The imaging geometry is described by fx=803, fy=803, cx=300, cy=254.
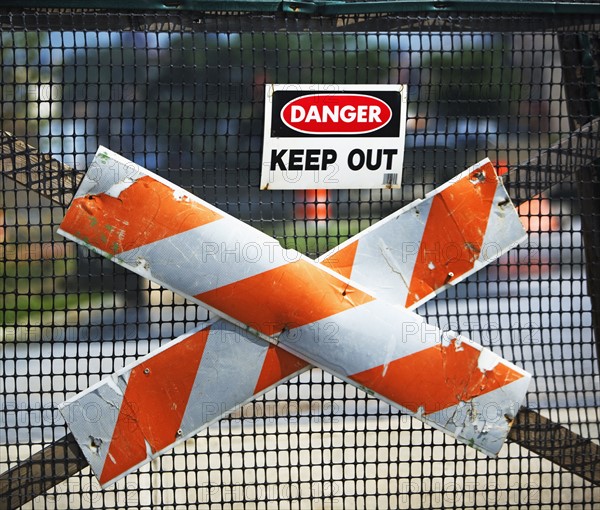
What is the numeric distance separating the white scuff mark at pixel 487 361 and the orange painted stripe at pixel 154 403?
37.4 inches

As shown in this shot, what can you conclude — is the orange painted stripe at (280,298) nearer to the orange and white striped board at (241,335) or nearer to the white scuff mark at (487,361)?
the orange and white striped board at (241,335)

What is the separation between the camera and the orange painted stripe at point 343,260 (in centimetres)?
273

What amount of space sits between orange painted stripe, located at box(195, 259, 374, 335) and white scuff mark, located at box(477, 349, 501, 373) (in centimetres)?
52

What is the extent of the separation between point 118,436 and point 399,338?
0.99 m

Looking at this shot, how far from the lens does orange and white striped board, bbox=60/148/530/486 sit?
259 cm

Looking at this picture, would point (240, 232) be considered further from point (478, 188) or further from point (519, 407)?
point (519, 407)

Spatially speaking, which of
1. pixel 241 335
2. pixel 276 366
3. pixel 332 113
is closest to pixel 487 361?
pixel 276 366

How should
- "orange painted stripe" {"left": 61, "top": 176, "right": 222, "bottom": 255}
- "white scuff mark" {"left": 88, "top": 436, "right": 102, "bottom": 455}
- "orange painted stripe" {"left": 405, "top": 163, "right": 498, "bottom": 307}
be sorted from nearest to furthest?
"orange painted stripe" {"left": 61, "top": 176, "right": 222, "bottom": 255}, "white scuff mark" {"left": 88, "top": 436, "right": 102, "bottom": 455}, "orange painted stripe" {"left": 405, "top": 163, "right": 498, "bottom": 307}

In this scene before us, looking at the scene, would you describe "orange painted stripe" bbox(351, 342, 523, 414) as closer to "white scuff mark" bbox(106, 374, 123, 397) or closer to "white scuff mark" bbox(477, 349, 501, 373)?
"white scuff mark" bbox(477, 349, 501, 373)

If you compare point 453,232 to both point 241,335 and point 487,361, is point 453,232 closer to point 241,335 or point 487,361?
point 487,361

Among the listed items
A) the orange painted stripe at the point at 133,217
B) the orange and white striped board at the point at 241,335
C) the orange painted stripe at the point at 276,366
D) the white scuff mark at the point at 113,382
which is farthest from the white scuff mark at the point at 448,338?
the white scuff mark at the point at 113,382

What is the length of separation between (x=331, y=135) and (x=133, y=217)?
746mm

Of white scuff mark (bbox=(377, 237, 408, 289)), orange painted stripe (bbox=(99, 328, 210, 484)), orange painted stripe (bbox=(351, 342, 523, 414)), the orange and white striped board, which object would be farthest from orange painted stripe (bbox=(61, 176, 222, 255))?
orange painted stripe (bbox=(351, 342, 523, 414))

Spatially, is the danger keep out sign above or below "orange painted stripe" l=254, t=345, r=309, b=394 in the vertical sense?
above
